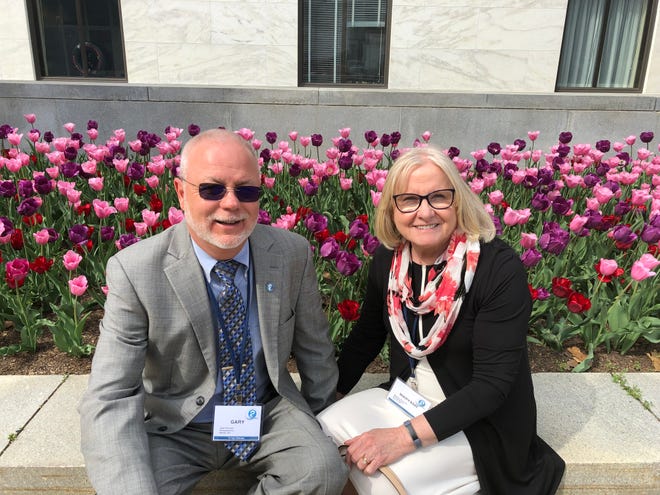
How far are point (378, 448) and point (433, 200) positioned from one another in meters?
0.87

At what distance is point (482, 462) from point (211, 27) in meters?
6.78

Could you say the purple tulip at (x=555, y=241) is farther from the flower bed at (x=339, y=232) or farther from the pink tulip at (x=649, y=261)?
the pink tulip at (x=649, y=261)

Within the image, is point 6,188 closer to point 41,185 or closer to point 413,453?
point 41,185

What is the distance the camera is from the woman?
185cm

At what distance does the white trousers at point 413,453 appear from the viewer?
6.01 ft

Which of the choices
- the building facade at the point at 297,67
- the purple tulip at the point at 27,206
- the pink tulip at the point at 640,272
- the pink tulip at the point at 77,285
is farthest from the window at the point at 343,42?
the pink tulip at the point at 77,285

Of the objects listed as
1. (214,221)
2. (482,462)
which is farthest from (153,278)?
(482,462)

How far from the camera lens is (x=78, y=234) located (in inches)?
111

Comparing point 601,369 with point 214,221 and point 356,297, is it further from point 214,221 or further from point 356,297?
point 214,221

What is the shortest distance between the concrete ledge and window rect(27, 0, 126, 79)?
6.43 m

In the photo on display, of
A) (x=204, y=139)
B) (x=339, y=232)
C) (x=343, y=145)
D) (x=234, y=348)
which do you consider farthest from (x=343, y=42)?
(x=234, y=348)

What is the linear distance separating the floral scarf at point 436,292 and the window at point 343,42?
20.6 feet

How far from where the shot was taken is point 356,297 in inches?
117

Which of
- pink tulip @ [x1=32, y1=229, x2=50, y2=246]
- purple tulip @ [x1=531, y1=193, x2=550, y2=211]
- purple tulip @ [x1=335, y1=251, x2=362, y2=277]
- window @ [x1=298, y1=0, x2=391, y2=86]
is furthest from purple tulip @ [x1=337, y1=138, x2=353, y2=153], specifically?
window @ [x1=298, y1=0, x2=391, y2=86]
